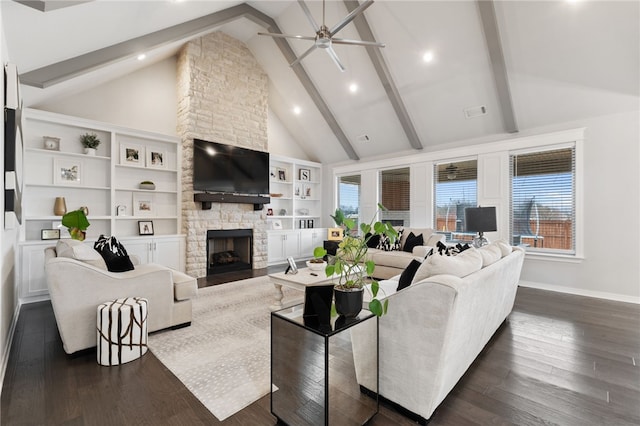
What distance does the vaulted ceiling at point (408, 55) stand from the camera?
10.6 ft

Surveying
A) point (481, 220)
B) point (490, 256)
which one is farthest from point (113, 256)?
point (481, 220)

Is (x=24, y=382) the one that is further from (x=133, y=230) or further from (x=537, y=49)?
(x=537, y=49)

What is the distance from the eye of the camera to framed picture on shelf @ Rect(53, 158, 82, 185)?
4254mm

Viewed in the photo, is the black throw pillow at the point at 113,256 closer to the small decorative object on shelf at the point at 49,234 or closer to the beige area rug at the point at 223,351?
the beige area rug at the point at 223,351

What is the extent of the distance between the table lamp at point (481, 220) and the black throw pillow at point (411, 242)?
1056 millimetres

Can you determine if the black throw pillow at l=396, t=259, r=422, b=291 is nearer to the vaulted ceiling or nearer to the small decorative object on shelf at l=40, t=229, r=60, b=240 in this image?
the vaulted ceiling

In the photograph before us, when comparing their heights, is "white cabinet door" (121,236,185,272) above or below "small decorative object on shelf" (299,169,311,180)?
below

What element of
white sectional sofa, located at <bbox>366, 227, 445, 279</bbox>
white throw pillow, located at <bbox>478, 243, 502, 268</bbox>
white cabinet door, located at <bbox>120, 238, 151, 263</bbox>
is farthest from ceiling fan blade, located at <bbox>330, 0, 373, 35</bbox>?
white cabinet door, located at <bbox>120, 238, 151, 263</bbox>

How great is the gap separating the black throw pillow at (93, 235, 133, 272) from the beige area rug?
728mm

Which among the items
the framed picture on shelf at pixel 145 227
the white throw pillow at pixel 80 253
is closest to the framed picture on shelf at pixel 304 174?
the framed picture on shelf at pixel 145 227

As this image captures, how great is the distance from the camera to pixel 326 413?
145cm

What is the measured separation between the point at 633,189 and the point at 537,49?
2.34 meters

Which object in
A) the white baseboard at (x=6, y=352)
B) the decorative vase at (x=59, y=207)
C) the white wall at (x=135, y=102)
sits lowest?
the white baseboard at (x=6, y=352)

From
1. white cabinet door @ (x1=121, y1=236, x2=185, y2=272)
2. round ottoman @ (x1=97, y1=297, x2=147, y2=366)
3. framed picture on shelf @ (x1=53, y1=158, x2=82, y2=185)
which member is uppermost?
framed picture on shelf @ (x1=53, y1=158, x2=82, y2=185)
